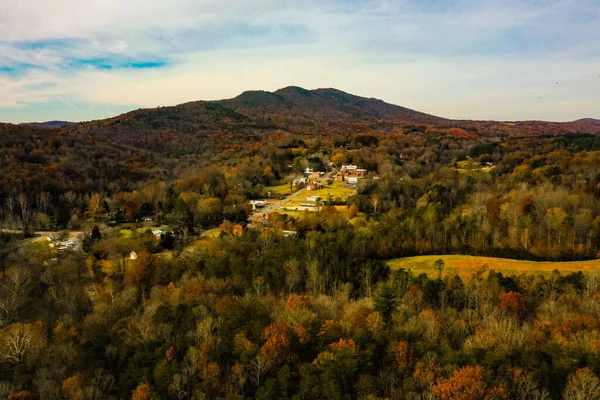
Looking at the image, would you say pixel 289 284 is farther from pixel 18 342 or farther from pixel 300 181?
pixel 300 181

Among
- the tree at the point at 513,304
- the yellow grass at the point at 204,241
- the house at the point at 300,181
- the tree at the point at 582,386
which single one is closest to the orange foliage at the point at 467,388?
the tree at the point at 582,386

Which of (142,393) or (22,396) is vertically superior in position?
(22,396)

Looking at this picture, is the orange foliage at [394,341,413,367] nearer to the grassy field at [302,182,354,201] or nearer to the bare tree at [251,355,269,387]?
the bare tree at [251,355,269,387]

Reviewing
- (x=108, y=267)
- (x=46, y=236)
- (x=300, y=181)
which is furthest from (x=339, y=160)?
(x=108, y=267)

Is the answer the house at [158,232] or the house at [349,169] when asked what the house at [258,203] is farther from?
the house at [349,169]

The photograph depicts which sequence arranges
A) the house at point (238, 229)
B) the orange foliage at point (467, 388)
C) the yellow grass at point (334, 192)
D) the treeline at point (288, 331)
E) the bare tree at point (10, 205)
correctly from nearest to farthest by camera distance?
the orange foliage at point (467, 388), the treeline at point (288, 331), the house at point (238, 229), the bare tree at point (10, 205), the yellow grass at point (334, 192)

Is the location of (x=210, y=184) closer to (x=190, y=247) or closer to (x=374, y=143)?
(x=190, y=247)

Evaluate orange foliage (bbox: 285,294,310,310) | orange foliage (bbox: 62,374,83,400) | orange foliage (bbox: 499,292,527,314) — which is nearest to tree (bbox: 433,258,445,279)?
orange foliage (bbox: 499,292,527,314)
